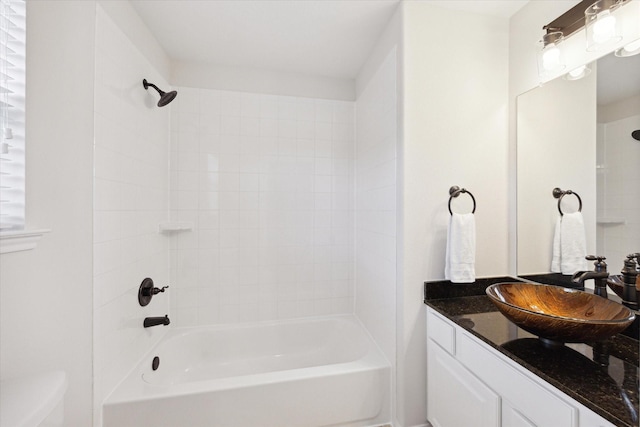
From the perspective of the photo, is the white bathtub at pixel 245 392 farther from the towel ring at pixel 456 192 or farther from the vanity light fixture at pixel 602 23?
the vanity light fixture at pixel 602 23

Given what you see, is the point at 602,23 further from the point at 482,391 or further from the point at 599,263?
the point at 482,391

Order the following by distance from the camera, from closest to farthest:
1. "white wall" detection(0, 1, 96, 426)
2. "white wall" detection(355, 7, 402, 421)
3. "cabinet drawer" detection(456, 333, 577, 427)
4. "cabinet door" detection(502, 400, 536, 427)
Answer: "cabinet drawer" detection(456, 333, 577, 427)
"cabinet door" detection(502, 400, 536, 427)
"white wall" detection(0, 1, 96, 426)
"white wall" detection(355, 7, 402, 421)

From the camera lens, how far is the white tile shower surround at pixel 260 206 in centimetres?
232

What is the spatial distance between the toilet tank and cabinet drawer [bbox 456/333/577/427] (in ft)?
5.37

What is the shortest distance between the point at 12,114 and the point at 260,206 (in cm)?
158

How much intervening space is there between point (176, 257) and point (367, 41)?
229 cm

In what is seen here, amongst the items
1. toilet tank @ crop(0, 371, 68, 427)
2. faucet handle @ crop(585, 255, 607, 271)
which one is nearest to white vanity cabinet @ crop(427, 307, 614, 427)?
faucet handle @ crop(585, 255, 607, 271)

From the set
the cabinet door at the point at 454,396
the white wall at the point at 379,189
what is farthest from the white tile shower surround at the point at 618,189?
the white wall at the point at 379,189

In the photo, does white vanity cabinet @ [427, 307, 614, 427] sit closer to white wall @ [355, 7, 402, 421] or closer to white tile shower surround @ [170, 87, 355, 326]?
white wall @ [355, 7, 402, 421]

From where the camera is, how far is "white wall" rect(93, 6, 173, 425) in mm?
1361

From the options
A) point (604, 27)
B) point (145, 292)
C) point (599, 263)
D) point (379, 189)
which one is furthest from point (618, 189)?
point (145, 292)

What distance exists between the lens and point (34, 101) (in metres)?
1.14

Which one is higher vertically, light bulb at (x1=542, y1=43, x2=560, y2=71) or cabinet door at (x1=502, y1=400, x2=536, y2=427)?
light bulb at (x1=542, y1=43, x2=560, y2=71)

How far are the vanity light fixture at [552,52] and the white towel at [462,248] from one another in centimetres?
88
